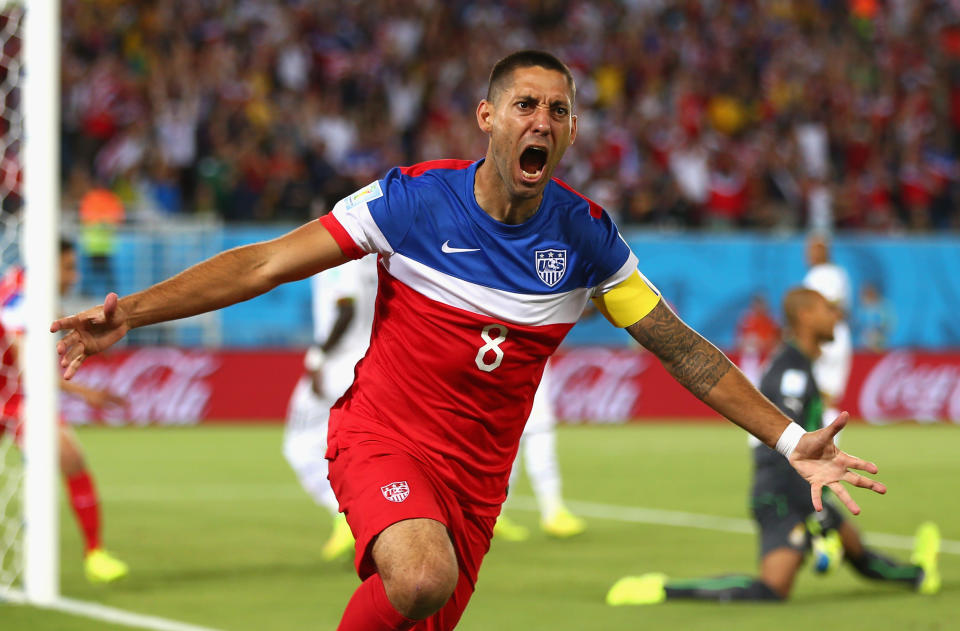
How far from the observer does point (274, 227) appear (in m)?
19.4

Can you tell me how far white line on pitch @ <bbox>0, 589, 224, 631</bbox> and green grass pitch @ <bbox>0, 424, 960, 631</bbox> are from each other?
114 millimetres

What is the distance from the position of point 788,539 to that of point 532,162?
3.41m

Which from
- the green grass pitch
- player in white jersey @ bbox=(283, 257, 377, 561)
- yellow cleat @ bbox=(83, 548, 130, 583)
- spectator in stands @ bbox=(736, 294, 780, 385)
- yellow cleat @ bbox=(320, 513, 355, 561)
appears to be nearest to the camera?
the green grass pitch

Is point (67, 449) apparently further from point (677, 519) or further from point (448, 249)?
point (677, 519)

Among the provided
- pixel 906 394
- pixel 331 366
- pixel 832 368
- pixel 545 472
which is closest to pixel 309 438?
pixel 331 366

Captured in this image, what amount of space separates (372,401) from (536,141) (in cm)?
103

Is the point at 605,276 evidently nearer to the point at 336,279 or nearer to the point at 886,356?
→ the point at 336,279

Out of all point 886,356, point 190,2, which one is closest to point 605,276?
point 886,356

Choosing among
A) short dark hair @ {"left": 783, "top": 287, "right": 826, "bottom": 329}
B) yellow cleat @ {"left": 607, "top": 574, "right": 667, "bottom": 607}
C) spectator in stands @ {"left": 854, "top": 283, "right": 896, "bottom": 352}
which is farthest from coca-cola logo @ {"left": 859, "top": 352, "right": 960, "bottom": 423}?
yellow cleat @ {"left": 607, "top": 574, "right": 667, "bottom": 607}

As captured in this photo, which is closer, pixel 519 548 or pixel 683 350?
pixel 683 350

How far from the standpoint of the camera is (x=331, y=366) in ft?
30.6

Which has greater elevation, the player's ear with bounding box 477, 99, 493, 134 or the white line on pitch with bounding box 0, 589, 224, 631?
the player's ear with bounding box 477, 99, 493, 134

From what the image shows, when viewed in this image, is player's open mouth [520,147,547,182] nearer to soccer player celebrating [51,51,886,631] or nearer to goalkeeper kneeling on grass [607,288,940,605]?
soccer player celebrating [51,51,886,631]

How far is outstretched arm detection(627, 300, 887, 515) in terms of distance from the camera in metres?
4.59
